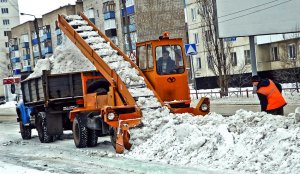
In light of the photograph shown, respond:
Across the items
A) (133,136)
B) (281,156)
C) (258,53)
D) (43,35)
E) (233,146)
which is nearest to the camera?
(281,156)

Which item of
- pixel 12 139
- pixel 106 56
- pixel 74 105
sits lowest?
pixel 12 139

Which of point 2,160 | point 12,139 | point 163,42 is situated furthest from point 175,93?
point 12,139

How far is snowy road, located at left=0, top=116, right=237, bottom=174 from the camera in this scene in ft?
33.5

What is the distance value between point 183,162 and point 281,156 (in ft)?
6.59

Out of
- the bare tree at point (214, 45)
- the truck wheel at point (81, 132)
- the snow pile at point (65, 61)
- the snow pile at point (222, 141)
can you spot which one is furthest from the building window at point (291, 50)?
the snow pile at point (222, 141)

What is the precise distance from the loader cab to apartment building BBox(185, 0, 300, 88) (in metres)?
24.5

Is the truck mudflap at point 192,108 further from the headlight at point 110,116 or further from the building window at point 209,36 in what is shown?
the building window at point 209,36

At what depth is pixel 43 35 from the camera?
3157 inches

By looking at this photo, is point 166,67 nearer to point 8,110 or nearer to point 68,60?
point 68,60

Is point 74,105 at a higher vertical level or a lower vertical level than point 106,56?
lower

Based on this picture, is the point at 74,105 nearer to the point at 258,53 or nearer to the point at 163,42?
the point at 163,42

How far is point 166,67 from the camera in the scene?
548 inches

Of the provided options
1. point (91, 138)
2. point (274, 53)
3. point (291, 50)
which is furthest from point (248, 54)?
point (91, 138)

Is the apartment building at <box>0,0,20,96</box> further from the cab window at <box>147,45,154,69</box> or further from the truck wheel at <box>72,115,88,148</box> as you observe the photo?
the cab window at <box>147,45,154,69</box>
